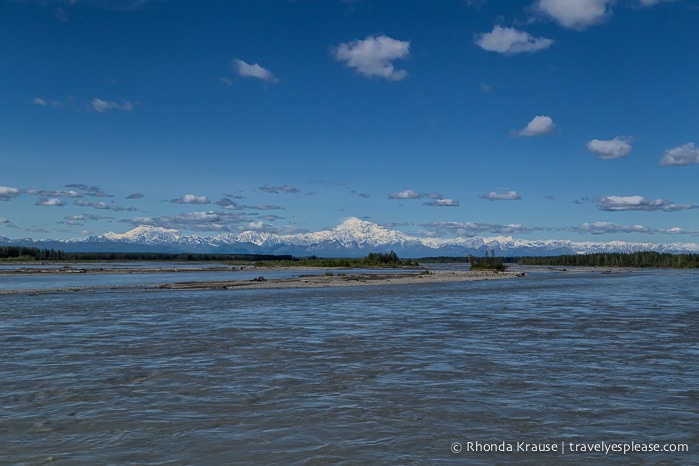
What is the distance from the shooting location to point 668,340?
2205cm

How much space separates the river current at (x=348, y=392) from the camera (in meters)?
9.84

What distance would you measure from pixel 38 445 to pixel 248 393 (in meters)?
4.74

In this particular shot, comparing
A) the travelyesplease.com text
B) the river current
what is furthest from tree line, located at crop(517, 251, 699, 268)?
the travelyesplease.com text

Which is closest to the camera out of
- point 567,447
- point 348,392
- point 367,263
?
point 567,447

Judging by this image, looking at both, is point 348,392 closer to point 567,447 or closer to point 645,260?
point 567,447

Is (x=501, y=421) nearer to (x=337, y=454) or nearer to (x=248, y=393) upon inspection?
(x=337, y=454)

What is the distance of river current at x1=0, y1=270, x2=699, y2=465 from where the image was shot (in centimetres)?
984

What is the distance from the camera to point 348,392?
13.9m

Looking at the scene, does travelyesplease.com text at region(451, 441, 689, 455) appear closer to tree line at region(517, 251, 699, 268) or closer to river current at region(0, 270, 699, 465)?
river current at region(0, 270, 699, 465)

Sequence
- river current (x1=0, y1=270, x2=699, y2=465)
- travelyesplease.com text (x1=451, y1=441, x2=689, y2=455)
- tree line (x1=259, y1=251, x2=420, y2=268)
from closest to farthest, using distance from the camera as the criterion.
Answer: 1. travelyesplease.com text (x1=451, y1=441, x2=689, y2=455)
2. river current (x1=0, y1=270, x2=699, y2=465)
3. tree line (x1=259, y1=251, x2=420, y2=268)

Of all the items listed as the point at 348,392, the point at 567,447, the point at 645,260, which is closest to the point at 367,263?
the point at 645,260

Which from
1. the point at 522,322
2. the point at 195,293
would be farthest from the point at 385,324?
the point at 195,293

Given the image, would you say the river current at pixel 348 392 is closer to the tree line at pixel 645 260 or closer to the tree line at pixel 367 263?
the tree line at pixel 367 263

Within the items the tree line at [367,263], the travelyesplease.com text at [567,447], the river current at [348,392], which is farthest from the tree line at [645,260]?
the travelyesplease.com text at [567,447]
